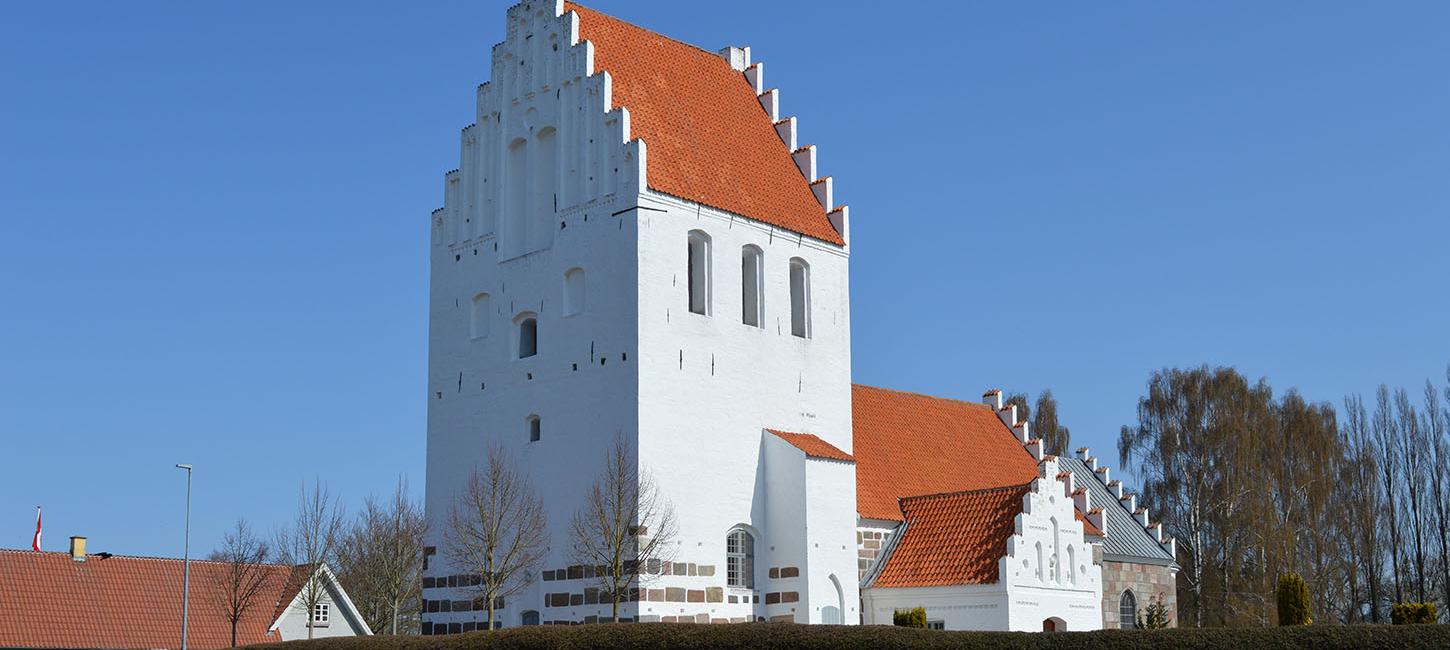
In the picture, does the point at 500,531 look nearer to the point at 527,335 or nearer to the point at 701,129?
the point at 527,335

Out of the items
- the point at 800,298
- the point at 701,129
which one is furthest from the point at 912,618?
the point at 701,129

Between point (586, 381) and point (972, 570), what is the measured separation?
8.62 m

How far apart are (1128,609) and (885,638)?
65.5 feet

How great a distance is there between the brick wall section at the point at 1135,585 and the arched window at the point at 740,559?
996cm

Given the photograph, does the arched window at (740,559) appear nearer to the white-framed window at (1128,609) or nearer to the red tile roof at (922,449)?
the red tile roof at (922,449)

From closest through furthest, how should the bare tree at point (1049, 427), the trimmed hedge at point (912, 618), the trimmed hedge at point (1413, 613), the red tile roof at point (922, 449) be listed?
1. the trimmed hedge at point (1413, 613)
2. the trimmed hedge at point (912, 618)
3. the red tile roof at point (922, 449)
4. the bare tree at point (1049, 427)

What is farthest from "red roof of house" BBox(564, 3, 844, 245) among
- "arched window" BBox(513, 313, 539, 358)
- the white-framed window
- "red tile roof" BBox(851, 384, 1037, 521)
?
the white-framed window

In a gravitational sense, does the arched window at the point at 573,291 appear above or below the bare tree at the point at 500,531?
above

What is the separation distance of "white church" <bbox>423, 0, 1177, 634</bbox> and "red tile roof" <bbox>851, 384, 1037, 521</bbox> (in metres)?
0.18

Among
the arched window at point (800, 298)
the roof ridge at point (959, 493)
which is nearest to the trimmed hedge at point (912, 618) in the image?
the roof ridge at point (959, 493)

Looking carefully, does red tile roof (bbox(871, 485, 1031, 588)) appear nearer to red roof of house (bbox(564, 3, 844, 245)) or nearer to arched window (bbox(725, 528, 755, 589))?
arched window (bbox(725, 528, 755, 589))

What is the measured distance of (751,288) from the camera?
33.1m

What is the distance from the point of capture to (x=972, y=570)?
102ft

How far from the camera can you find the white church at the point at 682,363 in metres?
30.5
